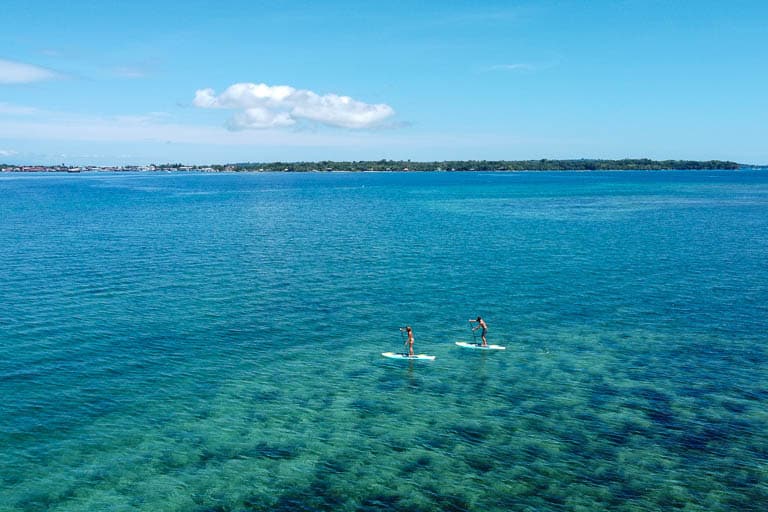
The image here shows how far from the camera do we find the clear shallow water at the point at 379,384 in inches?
1101

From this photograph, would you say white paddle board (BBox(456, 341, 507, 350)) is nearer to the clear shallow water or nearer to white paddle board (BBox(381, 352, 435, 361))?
the clear shallow water

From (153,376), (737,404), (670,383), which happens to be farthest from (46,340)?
(737,404)

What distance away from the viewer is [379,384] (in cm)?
3972

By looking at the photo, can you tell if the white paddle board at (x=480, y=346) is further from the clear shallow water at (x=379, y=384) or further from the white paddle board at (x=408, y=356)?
the white paddle board at (x=408, y=356)

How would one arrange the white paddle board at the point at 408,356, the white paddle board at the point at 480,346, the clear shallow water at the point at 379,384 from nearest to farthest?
the clear shallow water at the point at 379,384 < the white paddle board at the point at 408,356 < the white paddle board at the point at 480,346

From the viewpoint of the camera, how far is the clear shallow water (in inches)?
1101

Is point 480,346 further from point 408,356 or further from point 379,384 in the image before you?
point 379,384

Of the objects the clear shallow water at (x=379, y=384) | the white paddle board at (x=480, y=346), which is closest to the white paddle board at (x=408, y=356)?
the clear shallow water at (x=379, y=384)

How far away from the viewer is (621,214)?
148375mm

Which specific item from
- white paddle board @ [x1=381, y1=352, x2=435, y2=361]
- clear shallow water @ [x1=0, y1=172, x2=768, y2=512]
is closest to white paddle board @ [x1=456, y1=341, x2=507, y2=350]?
clear shallow water @ [x1=0, y1=172, x2=768, y2=512]

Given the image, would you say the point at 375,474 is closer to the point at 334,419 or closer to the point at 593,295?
the point at 334,419

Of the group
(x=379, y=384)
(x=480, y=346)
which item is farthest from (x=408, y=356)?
(x=480, y=346)

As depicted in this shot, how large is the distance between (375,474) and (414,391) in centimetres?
1012

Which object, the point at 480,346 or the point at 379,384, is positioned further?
the point at 480,346
